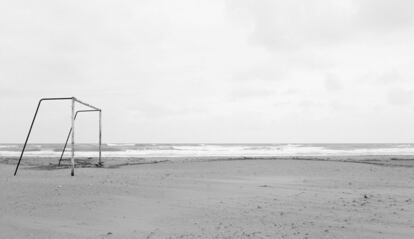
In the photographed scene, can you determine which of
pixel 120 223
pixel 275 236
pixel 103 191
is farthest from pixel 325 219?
pixel 103 191

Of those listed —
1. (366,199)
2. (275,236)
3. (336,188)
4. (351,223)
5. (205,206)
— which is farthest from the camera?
(336,188)

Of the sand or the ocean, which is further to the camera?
the ocean

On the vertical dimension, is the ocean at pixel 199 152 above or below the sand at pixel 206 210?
above

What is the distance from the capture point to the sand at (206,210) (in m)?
5.42

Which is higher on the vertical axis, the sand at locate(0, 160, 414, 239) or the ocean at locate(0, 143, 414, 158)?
the ocean at locate(0, 143, 414, 158)

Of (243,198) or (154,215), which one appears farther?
(243,198)

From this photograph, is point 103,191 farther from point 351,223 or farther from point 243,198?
point 351,223

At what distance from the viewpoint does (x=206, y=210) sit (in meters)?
6.85

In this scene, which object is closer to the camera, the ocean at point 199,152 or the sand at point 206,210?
the sand at point 206,210

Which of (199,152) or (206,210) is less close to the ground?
(199,152)

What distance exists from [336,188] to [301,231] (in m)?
4.73

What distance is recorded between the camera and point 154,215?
257 inches

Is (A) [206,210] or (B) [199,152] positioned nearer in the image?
(A) [206,210]

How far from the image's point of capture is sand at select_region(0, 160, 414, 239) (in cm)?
542
